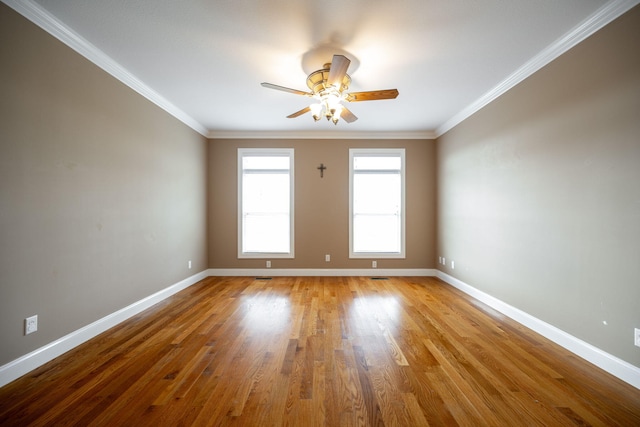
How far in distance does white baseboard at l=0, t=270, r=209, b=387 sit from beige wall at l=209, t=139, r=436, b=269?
1763mm

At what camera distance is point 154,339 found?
2.58 metres

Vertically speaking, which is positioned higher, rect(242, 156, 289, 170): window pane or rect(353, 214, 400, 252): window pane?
rect(242, 156, 289, 170): window pane

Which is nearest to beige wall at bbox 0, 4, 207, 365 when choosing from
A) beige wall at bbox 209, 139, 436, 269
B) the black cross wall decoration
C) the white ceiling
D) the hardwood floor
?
the white ceiling

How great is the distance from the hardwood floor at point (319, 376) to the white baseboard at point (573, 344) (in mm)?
80

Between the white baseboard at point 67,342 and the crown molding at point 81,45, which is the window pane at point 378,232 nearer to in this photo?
the white baseboard at point 67,342

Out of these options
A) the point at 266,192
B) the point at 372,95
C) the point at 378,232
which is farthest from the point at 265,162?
the point at 372,95

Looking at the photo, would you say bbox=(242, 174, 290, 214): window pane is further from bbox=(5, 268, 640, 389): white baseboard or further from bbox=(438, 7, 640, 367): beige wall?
bbox=(438, 7, 640, 367): beige wall

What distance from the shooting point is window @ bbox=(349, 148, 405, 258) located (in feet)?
17.6

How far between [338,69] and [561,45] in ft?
6.85

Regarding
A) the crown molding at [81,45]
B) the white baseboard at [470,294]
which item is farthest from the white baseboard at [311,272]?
the crown molding at [81,45]

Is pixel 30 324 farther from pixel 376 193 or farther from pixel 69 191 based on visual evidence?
pixel 376 193

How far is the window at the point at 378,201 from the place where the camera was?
17.6ft

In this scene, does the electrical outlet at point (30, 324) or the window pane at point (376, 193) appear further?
the window pane at point (376, 193)

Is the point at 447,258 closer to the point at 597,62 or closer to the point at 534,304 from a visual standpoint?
the point at 534,304
